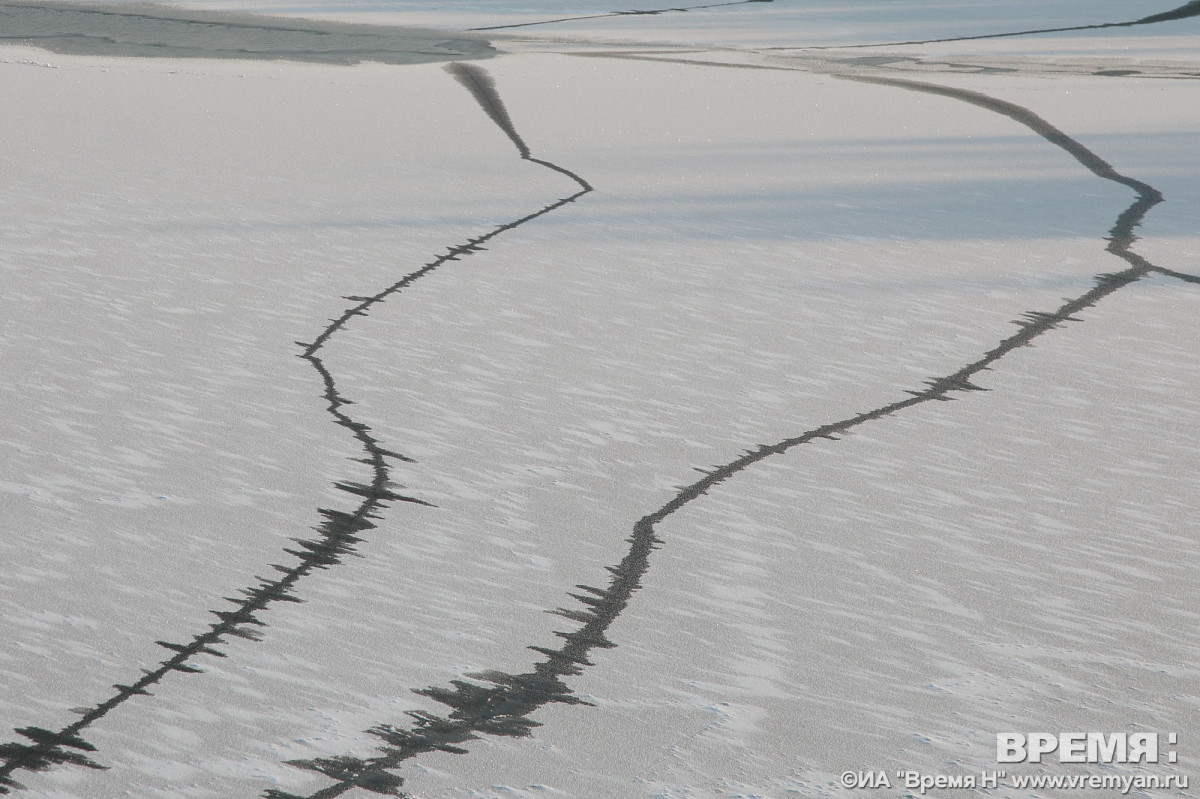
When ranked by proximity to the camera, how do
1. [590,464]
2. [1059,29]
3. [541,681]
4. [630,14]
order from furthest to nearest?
1. [630,14]
2. [1059,29]
3. [590,464]
4. [541,681]

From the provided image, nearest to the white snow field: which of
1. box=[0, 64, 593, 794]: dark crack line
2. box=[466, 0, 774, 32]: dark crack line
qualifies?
box=[0, 64, 593, 794]: dark crack line

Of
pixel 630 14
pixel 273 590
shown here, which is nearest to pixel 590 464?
pixel 273 590

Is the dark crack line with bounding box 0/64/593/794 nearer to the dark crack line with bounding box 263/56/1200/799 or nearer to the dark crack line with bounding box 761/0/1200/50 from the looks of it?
the dark crack line with bounding box 263/56/1200/799

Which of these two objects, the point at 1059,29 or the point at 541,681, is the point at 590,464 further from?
the point at 1059,29

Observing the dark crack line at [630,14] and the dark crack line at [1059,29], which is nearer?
the dark crack line at [1059,29]

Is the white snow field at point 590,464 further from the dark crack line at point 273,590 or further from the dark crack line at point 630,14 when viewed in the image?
the dark crack line at point 630,14

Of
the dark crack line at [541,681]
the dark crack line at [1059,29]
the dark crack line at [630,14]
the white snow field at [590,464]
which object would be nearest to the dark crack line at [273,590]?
the white snow field at [590,464]

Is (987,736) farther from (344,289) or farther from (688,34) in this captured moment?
(688,34)
